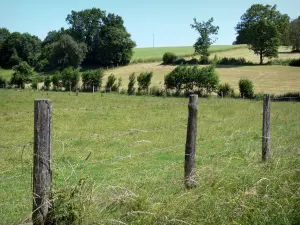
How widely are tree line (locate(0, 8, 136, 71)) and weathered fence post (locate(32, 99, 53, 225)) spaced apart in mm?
88138

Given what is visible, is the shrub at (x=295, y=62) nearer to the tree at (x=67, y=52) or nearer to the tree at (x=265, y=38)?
the tree at (x=265, y=38)

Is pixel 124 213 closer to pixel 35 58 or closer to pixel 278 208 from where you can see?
pixel 278 208

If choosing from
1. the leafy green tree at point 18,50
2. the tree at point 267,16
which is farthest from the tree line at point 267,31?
the leafy green tree at point 18,50

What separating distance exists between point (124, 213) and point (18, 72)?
66.3 metres

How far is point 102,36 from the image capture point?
97062 millimetres

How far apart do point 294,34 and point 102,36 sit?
49.8 metres

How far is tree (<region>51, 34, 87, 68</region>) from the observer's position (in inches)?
3497

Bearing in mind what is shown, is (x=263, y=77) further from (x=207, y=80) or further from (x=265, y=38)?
(x=265, y=38)

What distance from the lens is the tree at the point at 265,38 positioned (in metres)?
73.8

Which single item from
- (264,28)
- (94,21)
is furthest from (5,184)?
(94,21)

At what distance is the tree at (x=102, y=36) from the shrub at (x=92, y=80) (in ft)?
114

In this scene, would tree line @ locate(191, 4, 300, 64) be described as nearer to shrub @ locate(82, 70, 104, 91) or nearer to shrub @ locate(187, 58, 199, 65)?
shrub @ locate(187, 58, 199, 65)

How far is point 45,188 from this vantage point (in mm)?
A: 3463

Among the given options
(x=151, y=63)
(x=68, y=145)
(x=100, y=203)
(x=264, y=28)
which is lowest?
(x=68, y=145)
